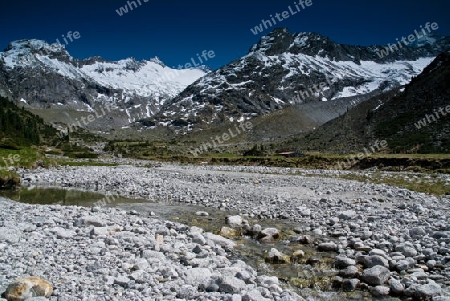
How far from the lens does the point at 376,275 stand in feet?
29.1

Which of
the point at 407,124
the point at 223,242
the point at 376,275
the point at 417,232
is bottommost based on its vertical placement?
the point at 407,124

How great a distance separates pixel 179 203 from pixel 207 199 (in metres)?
1.95

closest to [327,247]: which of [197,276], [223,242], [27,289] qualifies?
[223,242]

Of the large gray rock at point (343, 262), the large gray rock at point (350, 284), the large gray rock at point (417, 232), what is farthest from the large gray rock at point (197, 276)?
the large gray rock at point (417, 232)

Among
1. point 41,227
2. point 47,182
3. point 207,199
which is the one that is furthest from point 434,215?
point 47,182

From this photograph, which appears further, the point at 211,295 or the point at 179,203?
the point at 179,203

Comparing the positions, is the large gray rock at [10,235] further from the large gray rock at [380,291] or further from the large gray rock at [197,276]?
the large gray rock at [380,291]

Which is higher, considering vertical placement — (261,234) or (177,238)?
(177,238)

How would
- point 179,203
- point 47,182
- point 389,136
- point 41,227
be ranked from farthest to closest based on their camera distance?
point 389,136 < point 47,182 < point 179,203 < point 41,227

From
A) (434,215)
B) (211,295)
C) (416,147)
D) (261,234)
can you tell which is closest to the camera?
(211,295)

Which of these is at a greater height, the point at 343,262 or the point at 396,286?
the point at 343,262

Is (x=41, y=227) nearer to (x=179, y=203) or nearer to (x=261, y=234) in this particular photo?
(x=261, y=234)

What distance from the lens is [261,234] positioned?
13.4 metres

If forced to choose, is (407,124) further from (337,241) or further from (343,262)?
(343,262)
